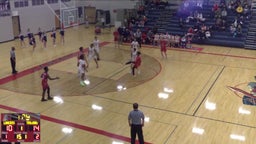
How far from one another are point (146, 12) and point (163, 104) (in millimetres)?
18271

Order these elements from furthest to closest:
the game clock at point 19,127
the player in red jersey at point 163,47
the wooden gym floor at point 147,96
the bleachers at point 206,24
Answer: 1. the bleachers at point 206,24
2. the player in red jersey at point 163,47
3. the wooden gym floor at point 147,96
4. the game clock at point 19,127

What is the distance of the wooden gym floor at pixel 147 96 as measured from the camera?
36.0 feet

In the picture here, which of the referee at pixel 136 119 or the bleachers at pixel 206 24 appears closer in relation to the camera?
the referee at pixel 136 119

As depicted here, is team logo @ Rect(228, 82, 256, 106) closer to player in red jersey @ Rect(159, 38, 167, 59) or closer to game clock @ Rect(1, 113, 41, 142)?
player in red jersey @ Rect(159, 38, 167, 59)

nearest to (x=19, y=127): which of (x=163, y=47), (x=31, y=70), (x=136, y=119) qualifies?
(x=136, y=119)

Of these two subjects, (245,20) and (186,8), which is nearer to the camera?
(245,20)

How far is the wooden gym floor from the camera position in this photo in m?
11.0

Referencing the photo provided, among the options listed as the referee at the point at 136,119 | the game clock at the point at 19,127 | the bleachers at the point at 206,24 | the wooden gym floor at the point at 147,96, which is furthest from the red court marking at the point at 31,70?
the game clock at the point at 19,127

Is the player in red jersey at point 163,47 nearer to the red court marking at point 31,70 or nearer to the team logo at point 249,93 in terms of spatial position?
the red court marking at point 31,70

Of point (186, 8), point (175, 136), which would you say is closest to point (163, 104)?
point (175, 136)

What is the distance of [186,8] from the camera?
29328 millimetres

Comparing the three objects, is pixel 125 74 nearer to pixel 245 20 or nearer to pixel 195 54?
pixel 195 54

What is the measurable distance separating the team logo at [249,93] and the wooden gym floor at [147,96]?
21cm

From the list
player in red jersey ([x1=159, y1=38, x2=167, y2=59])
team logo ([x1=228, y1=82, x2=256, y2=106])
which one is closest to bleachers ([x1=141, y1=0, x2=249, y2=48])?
player in red jersey ([x1=159, y1=38, x2=167, y2=59])
